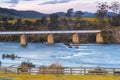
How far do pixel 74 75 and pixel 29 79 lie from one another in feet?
22.0

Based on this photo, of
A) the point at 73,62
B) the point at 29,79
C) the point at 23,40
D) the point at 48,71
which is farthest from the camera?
the point at 23,40

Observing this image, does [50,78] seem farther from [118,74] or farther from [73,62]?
[73,62]

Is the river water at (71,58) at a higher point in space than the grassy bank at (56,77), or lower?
lower

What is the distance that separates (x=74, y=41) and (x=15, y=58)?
72.0m

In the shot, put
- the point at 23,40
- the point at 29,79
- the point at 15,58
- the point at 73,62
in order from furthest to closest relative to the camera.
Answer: the point at 23,40, the point at 15,58, the point at 73,62, the point at 29,79

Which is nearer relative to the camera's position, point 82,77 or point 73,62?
point 82,77

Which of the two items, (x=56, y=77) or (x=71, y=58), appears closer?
(x=56, y=77)

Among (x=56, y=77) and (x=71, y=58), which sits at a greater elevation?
(x=56, y=77)

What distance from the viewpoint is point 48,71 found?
60.8 m

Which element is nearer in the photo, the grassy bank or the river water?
the grassy bank

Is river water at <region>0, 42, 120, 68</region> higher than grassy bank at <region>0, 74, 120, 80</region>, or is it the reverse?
grassy bank at <region>0, 74, 120, 80</region>

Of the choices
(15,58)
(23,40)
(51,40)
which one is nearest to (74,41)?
(51,40)

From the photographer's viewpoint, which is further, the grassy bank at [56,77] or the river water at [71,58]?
the river water at [71,58]

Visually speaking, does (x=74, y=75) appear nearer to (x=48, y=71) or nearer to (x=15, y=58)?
(x=48, y=71)
